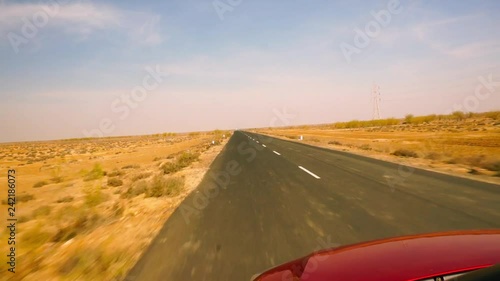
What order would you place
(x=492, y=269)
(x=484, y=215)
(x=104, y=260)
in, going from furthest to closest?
1. (x=484, y=215)
2. (x=104, y=260)
3. (x=492, y=269)

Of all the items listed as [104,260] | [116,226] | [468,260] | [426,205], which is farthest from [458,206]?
[116,226]

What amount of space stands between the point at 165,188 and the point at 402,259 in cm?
991

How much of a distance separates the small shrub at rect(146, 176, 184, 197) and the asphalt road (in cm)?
102

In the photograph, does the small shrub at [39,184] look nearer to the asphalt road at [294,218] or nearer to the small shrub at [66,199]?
the small shrub at [66,199]

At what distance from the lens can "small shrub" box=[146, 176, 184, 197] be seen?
10.9 meters

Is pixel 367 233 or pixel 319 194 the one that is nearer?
pixel 367 233

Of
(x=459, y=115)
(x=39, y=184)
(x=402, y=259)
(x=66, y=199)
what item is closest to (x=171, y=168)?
(x=66, y=199)

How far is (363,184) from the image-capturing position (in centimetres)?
969

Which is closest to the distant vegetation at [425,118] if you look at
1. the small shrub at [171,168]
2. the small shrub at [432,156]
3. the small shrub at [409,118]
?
the small shrub at [409,118]

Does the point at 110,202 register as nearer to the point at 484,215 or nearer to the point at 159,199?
the point at 159,199

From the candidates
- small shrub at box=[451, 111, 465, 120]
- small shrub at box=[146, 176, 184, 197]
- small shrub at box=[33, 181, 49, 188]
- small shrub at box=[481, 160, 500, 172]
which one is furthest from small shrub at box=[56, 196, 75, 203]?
small shrub at box=[451, 111, 465, 120]

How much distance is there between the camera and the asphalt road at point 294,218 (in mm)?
4422

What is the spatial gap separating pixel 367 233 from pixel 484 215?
268cm

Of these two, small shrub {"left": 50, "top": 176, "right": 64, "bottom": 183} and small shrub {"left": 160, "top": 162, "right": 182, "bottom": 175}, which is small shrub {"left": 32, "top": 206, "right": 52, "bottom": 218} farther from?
small shrub {"left": 50, "top": 176, "right": 64, "bottom": 183}
